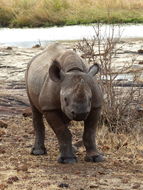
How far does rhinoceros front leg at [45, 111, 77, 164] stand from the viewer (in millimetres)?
8312

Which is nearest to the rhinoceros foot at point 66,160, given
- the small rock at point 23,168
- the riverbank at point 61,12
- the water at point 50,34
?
the small rock at point 23,168

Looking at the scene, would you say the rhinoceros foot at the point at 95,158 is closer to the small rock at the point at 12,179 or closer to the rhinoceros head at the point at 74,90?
the rhinoceros head at the point at 74,90

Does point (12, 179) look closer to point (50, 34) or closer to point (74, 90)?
point (74, 90)

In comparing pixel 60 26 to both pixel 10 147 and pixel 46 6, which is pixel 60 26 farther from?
pixel 10 147

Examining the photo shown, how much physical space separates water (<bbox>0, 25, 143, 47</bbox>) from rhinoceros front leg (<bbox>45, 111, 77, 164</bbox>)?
60.2 ft

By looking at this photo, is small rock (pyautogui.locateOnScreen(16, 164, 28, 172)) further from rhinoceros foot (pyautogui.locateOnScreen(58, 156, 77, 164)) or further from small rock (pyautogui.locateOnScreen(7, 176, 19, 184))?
rhinoceros foot (pyautogui.locateOnScreen(58, 156, 77, 164))

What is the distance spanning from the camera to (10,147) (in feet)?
30.7

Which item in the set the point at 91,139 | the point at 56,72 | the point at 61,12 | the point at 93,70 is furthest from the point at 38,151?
the point at 61,12

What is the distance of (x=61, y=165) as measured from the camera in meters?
8.36

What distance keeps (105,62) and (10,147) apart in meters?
2.56

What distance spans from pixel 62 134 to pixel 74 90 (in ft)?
2.39

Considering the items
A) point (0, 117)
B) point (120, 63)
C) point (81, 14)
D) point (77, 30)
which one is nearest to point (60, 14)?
point (81, 14)

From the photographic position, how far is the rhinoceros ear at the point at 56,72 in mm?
8166

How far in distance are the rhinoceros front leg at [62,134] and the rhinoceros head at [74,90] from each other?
0.31 m
